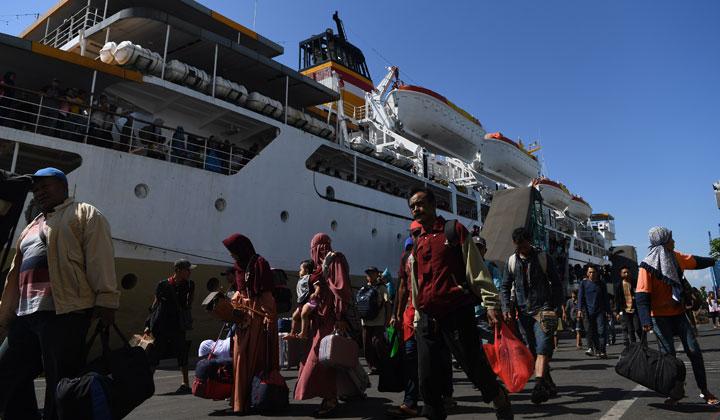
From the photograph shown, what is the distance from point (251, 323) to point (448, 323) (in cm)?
184

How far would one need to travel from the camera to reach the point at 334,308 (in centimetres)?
408

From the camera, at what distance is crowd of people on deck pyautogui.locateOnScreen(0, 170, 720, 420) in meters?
2.53

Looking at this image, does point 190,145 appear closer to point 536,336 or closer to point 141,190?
point 141,190

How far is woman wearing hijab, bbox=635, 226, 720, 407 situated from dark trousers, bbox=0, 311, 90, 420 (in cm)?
407

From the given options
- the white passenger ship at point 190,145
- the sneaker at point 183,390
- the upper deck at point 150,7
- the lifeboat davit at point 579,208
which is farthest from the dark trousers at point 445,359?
the lifeboat davit at point 579,208

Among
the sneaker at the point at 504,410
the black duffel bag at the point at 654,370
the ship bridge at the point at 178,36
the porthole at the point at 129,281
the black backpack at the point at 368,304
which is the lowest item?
the sneaker at the point at 504,410

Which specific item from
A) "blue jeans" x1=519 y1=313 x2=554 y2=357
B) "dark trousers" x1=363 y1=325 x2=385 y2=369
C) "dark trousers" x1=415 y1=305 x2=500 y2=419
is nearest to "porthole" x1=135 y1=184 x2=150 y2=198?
"dark trousers" x1=363 y1=325 x2=385 y2=369

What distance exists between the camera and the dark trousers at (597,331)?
7.62m

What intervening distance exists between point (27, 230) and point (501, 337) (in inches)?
130

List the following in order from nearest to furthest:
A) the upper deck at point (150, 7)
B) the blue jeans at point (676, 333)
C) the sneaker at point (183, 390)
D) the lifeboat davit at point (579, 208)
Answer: the blue jeans at point (676, 333), the sneaker at point (183, 390), the upper deck at point (150, 7), the lifeboat davit at point (579, 208)

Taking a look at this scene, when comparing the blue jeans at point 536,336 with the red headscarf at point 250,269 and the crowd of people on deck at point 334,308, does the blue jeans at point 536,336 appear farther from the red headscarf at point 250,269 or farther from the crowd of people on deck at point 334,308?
the red headscarf at point 250,269

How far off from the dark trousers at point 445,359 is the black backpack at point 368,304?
5.97 ft

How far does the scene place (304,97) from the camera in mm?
13812

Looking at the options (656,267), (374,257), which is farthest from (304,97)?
(656,267)
